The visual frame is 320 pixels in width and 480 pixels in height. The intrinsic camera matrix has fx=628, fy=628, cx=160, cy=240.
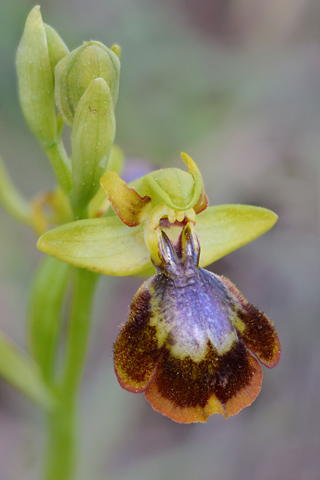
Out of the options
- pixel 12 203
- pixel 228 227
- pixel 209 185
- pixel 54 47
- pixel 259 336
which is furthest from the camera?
pixel 209 185

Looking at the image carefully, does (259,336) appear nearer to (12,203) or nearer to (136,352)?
(136,352)

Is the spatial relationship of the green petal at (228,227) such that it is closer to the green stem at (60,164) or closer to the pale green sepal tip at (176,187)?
the pale green sepal tip at (176,187)

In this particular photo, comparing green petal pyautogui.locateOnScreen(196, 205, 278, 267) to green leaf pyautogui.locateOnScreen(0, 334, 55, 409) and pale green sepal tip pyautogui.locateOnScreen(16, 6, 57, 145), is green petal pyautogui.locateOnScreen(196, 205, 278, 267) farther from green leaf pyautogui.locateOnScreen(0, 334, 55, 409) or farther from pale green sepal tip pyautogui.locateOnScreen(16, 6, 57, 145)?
green leaf pyautogui.locateOnScreen(0, 334, 55, 409)

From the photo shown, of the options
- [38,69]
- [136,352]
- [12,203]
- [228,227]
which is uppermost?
[38,69]

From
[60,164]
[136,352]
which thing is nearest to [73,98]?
[60,164]

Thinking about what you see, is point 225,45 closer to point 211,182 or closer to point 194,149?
point 194,149
